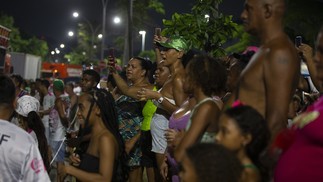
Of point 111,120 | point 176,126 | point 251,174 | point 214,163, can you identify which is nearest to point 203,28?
point 176,126

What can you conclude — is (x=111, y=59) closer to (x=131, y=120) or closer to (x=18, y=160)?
(x=131, y=120)

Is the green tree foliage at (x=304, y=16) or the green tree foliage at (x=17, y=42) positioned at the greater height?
the green tree foliage at (x=304, y=16)

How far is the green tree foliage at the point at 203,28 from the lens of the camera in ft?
24.6

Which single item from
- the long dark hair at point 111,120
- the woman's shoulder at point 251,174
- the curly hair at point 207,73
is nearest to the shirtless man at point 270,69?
the woman's shoulder at point 251,174

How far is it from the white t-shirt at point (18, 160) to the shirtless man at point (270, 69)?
4.78 feet

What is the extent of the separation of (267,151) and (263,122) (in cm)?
22

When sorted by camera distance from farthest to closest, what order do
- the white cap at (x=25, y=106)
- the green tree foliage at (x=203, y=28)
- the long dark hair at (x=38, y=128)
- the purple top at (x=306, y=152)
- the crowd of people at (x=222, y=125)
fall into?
1. the green tree foliage at (x=203, y=28)
2. the white cap at (x=25, y=106)
3. the long dark hair at (x=38, y=128)
4. the crowd of people at (x=222, y=125)
5. the purple top at (x=306, y=152)

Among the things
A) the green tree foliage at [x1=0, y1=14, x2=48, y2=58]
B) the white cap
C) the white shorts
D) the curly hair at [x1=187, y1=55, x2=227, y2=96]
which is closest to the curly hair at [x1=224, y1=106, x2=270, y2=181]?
the curly hair at [x1=187, y1=55, x2=227, y2=96]

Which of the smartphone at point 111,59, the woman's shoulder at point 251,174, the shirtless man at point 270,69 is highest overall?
the shirtless man at point 270,69

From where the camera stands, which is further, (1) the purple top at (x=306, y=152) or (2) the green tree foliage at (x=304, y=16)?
(2) the green tree foliage at (x=304, y=16)

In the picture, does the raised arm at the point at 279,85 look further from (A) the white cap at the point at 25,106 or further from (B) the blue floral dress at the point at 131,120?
(B) the blue floral dress at the point at 131,120

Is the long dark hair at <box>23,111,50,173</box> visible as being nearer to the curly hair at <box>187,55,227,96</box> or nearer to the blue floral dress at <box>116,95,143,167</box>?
the blue floral dress at <box>116,95,143,167</box>

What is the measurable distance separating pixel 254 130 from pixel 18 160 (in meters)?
1.64

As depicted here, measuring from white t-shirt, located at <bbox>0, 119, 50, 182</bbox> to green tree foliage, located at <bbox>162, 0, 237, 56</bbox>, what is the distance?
3950mm
